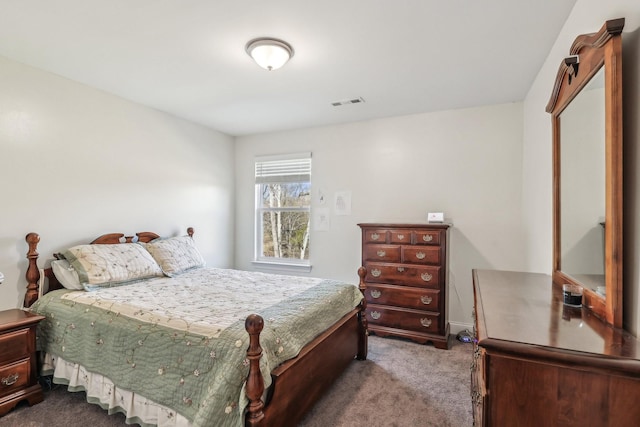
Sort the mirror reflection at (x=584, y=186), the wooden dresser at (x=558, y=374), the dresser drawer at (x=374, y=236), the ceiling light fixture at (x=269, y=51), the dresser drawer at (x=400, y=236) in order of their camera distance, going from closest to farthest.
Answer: the wooden dresser at (x=558, y=374)
the mirror reflection at (x=584, y=186)
the ceiling light fixture at (x=269, y=51)
the dresser drawer at (x=400, y=236)
the dresser drawer at (x=374, y=236)

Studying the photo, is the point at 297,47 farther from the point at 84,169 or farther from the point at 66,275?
the point at 66,275

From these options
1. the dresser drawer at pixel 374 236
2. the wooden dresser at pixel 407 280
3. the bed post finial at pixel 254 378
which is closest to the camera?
the bed post finial at pixel 254 378

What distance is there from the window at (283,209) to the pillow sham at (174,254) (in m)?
1.24

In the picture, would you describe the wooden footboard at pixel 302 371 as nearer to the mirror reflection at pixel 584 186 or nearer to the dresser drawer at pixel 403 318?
the dresser drawer at pixel 403 318

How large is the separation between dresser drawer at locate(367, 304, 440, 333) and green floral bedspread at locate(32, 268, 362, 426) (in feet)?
2.39

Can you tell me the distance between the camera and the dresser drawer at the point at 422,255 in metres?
3.14

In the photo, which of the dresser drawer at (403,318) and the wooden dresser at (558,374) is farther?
the dresser drawer at (403,318)

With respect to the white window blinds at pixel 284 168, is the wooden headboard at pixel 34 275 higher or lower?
lower

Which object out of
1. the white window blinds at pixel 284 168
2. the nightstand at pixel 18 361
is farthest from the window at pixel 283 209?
the nightstand at pixel 18 361

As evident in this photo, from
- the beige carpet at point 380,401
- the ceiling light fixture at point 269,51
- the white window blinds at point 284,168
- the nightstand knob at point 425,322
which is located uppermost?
the ceiling light fixture at point 269,51

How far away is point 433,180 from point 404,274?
1165mm

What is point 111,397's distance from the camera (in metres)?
1.94

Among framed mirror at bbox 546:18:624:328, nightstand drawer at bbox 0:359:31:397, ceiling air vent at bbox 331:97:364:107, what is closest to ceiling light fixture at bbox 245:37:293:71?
ceiling air vent at bbox 331:97:364:107

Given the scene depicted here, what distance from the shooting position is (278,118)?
385 centimetres
